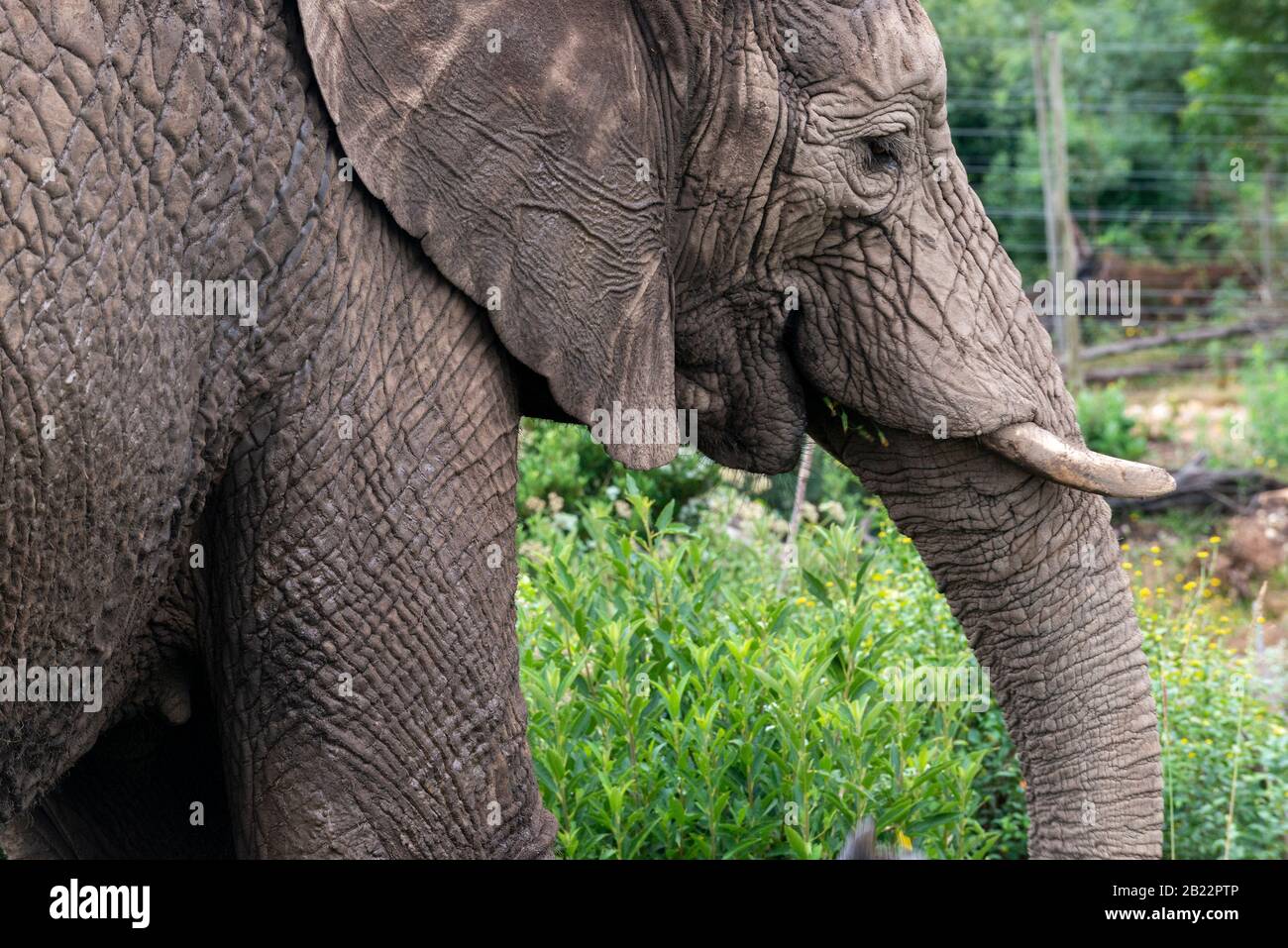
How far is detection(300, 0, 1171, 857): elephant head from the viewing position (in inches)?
103

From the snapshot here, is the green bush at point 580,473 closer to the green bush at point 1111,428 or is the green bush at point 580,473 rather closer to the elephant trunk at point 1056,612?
the elephant trunk at point 1056,612

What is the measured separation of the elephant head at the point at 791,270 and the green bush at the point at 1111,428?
857 cm

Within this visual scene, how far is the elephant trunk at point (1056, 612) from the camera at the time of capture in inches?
126

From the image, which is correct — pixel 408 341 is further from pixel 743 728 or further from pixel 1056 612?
pixel 743 728

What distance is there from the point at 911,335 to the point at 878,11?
0.59 meters

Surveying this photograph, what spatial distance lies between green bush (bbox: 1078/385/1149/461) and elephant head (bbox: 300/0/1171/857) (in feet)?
28.1

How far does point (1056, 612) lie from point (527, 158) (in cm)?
142

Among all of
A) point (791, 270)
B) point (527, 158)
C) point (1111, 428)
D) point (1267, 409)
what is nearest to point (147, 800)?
point (527, 158)

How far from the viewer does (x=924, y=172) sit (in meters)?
3.04

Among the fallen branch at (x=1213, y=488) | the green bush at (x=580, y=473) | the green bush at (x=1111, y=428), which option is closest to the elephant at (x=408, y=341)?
the green bush at (x=580, y=473)

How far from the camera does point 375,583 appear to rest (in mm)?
2627

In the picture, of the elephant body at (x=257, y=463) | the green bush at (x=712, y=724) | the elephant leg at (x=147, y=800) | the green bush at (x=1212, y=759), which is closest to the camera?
the elephant body at (x=257, y=463)

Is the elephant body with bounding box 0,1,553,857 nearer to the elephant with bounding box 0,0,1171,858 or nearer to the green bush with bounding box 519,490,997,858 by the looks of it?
the elephant with bounding box 0,0,1171,858

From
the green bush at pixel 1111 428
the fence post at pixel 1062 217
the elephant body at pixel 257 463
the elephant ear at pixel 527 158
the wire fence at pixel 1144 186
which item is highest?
the wire fence at pixel 1144 186
